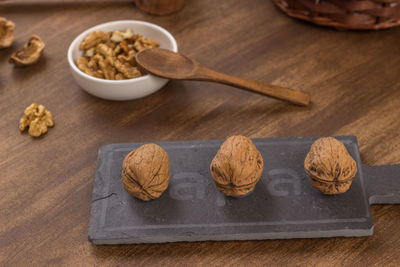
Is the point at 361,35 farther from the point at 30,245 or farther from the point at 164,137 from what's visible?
the point at 30,245

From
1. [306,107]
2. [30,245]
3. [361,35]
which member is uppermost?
[361,35]

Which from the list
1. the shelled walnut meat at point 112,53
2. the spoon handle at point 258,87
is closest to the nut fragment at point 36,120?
the shelled walnut meat at point 112,53

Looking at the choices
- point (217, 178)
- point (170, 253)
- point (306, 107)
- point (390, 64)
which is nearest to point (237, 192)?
point (217, 178)

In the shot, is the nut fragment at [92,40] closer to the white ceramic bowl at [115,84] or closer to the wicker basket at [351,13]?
the white ceramic bowl at [115,84]

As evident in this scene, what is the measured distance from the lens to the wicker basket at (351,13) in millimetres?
1147

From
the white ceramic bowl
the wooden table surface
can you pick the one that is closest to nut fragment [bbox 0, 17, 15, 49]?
the wooden table surface

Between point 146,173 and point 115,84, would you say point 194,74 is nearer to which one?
point 115,84

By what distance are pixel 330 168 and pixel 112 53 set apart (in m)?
0.60

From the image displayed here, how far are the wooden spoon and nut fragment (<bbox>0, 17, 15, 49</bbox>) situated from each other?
403mm

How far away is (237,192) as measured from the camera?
825mm

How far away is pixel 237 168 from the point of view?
0.79m

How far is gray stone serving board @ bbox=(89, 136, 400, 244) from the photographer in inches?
31.8

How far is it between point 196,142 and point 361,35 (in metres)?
0.59

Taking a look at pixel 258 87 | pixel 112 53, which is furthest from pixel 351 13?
pixel 112 53
